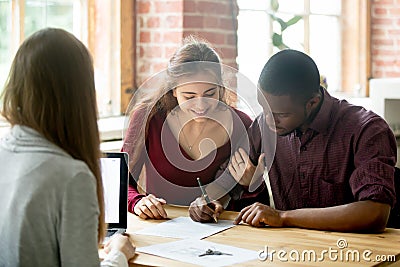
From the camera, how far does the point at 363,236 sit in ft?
7.29

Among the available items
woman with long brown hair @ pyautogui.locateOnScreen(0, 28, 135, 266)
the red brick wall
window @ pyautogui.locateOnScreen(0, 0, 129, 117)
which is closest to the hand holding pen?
woman with long brown hair @ pyautogui.locateOnScreen(0, 28, 135, 266)

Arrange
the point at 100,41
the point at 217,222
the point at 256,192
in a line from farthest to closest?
the point at 100,41 → the point at 256,192 → the point at 217,222

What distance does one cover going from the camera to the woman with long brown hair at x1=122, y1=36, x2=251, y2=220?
2646mm

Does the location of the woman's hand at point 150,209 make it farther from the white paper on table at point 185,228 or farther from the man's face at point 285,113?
the man's face at point 285,113

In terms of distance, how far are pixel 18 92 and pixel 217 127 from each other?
1227mm

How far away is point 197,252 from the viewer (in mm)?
2031

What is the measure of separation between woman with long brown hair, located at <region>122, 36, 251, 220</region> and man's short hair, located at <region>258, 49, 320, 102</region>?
0.25 meters

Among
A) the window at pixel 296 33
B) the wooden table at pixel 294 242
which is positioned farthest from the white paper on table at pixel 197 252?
the window at pixel 296 33

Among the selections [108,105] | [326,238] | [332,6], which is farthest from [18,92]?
[332,6]

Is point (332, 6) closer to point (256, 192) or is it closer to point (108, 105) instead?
point (108, 105)

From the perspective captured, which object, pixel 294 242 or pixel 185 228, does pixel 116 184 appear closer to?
pixel 185 228

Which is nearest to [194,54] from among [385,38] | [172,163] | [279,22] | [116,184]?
[172,163]

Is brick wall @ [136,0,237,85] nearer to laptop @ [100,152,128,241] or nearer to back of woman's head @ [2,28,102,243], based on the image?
laptop @ [100,152,128,241]

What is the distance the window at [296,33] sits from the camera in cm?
459
